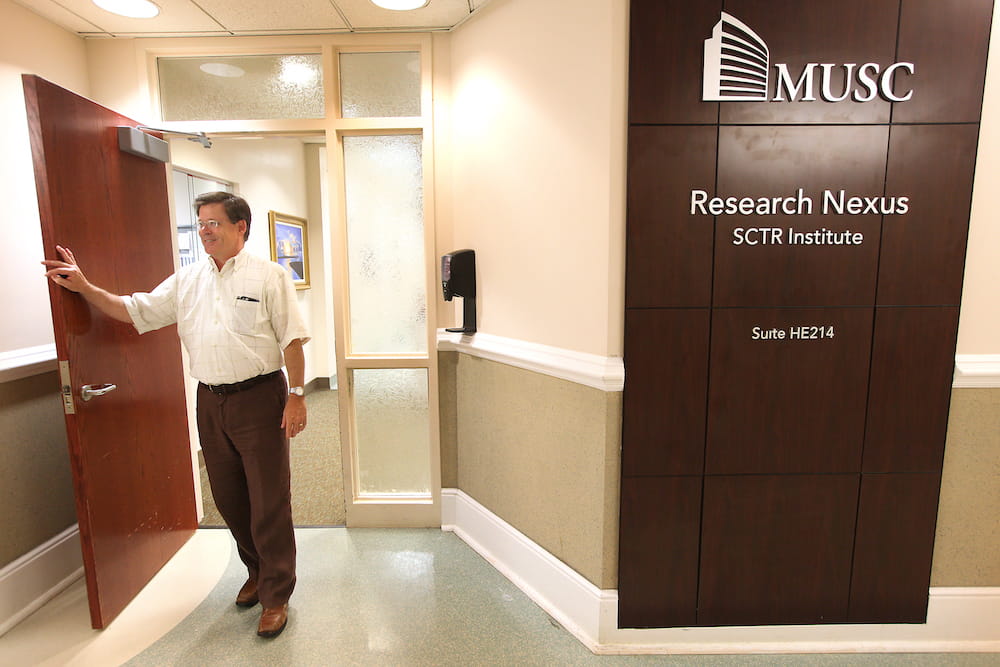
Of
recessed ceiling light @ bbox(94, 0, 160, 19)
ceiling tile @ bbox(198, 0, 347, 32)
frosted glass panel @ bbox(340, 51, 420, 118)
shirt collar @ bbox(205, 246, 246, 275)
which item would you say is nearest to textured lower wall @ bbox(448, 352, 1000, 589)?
shirt collar @ bbox(205, 246, 246, 275)

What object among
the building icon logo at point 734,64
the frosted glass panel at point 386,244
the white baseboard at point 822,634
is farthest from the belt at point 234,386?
the building icon logo at point 734,64

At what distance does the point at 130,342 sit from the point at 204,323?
0.55m

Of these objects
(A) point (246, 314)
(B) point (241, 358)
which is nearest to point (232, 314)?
(A) point (246, 314)

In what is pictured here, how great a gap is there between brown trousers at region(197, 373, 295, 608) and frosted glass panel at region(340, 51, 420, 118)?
1.39 metres

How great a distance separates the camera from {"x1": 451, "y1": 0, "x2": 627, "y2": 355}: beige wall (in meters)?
1.69

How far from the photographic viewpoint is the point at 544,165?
1915 mm

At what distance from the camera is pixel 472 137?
2.29 meters

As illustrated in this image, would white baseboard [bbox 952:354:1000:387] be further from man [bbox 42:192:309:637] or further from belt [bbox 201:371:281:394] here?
belt [bbox 201:371:281:394]

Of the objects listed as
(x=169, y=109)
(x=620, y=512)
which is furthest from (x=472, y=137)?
(x=620, y=512)

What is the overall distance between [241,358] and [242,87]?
1467 mm

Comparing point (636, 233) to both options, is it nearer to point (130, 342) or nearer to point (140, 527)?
point (130, 342)

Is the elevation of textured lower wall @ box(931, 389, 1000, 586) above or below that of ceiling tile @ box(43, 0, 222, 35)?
below

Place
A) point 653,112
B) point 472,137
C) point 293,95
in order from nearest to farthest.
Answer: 1. point 653,112
2. point 472,137
3. point 293,95

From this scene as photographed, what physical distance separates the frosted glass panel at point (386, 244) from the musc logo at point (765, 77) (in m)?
1.42
